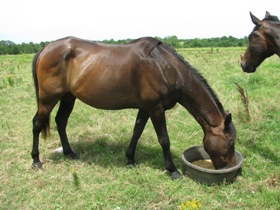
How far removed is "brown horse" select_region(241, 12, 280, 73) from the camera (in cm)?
428

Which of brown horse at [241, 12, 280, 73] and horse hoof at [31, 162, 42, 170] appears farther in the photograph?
horse hoof at [31, 162, 42, 170]

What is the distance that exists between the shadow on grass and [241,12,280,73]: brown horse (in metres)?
2.19

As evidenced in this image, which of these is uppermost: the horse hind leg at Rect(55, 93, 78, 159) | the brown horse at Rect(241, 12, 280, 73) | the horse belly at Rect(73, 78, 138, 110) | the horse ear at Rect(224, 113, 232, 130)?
the brown horse at Rect(241, 12, 280, 73)

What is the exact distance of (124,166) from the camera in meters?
4.98

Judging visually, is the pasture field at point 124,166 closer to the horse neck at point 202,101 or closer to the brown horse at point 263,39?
the horse neck at point 202,101

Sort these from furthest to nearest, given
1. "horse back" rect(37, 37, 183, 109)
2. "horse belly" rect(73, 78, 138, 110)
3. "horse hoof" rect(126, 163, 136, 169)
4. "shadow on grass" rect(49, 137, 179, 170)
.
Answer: "shadow on grass" rect(49, 137, 179, 170)
"horse hoof" rect(126, 163, 136, 169)
"horse belly" rect(73, 78, 138, 110)
"horse back" rect(37, 37, 183, 109)

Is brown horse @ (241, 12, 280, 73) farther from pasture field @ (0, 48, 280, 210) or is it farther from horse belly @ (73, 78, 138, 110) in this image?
horse belly @ (73, 78, 138, 110)

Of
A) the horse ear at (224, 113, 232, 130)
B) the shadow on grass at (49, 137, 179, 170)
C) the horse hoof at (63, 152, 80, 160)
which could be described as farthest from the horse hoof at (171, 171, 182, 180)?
the horse hoof at (63, 152, 80, 160)

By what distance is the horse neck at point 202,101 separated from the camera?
432cm

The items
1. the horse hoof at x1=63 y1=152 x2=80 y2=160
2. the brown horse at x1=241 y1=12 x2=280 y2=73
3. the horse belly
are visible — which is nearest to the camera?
the brown horse at x1=241 y1=12 x2=280 y2=73

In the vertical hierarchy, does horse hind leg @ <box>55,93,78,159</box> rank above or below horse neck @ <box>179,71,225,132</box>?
below

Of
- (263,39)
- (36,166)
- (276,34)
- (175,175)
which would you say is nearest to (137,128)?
(175,175)

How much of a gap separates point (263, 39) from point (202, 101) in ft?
4.43

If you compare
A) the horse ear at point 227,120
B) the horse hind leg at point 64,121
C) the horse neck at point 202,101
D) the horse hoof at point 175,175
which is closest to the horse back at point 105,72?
the horse neck at point 202,101
